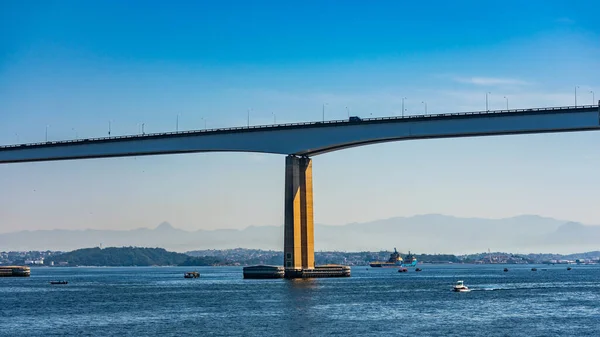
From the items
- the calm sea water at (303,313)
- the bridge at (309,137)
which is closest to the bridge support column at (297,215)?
the bridge at (309,137)

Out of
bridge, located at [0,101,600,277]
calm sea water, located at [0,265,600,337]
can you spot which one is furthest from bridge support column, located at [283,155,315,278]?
calm sea water, located at [0,265,600,337]

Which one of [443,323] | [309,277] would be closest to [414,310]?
[443,323]

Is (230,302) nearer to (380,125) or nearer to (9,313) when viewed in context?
(9,313)

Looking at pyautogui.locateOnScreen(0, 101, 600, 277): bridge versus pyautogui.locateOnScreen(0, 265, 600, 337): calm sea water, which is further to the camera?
pyautogui.locateOnScreen(0, 101, 600, 277): bridge

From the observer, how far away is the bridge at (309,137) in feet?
348

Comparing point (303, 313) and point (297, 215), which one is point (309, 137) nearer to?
point (297, 215)

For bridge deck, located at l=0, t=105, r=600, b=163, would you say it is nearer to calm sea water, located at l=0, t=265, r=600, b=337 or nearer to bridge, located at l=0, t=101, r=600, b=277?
bridge, located at l=0, t=101, r=600, b=277

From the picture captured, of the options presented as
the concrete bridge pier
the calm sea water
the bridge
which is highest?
the bridge

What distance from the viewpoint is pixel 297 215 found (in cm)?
11631

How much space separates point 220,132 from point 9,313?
58817 mm

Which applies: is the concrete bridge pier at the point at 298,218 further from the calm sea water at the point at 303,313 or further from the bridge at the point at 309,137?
the calm sea water at the point at 303,313

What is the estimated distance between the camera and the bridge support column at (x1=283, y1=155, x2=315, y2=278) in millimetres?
115812

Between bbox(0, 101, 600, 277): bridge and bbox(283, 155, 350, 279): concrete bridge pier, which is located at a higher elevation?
bbox(0, 101, 600, 277): bridge

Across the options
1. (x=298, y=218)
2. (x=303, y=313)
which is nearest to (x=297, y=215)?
(x=298, y=218)
